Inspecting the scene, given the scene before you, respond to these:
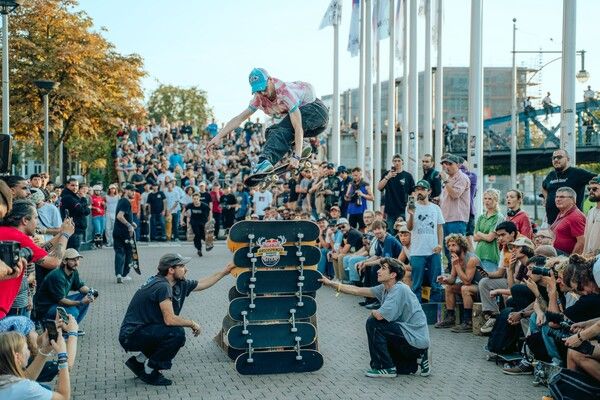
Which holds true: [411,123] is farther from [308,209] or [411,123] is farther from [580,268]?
[580,268]

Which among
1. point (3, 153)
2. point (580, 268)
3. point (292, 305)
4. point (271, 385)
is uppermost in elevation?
point (3, 153)

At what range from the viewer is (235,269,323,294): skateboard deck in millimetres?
11055

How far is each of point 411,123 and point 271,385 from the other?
56.6 feet

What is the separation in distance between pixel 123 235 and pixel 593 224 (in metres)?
11.4

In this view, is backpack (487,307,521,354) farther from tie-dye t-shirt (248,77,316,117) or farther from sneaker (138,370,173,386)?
sneaker (138,370,173,386)

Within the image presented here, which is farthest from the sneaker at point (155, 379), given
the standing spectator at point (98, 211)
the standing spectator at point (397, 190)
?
the standing spectator at point (98, 211)

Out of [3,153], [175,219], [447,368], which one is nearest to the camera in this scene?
[447,368]

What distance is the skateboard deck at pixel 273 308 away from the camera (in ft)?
36.2

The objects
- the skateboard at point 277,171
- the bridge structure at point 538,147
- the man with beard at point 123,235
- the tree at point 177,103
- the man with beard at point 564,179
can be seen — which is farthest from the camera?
the tree at point 177,103

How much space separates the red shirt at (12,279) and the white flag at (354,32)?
26684 millimetres

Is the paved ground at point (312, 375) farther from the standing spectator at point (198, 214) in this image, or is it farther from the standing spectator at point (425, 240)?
the standing spectator at point (198, 214)

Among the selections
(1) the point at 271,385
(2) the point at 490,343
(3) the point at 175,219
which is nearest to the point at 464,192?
(2) the point at 490,343

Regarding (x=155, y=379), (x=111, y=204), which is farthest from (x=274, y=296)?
(x=111, y=204)

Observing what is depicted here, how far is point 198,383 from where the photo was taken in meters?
10.2
